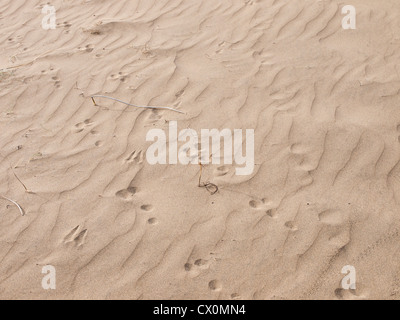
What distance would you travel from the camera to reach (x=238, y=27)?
189 inches

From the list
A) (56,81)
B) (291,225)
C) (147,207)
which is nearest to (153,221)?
(147,207)

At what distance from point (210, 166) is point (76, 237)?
1.10 meters

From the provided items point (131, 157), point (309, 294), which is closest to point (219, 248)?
point (309, 294)

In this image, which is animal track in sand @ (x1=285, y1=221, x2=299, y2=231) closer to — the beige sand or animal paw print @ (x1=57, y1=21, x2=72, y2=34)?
the beige sand

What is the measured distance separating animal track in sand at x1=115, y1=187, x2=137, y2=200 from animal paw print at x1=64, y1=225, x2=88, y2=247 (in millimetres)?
360

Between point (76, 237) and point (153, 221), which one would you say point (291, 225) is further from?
point (76, 237)

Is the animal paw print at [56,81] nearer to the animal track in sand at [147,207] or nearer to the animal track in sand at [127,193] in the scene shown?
the animal track in sand at [127,193]

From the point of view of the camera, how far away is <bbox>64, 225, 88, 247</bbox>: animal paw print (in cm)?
280

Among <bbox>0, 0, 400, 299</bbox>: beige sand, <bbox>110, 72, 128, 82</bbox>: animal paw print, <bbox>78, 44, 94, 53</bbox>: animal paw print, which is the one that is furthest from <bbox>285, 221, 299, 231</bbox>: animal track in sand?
<bbox>78, 44, 94, 53</bbox>: animal paw print

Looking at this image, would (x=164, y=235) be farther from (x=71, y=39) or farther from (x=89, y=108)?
(x=71, y=39)

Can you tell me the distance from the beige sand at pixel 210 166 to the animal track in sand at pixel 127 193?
0.01 metres

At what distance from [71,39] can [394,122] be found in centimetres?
367

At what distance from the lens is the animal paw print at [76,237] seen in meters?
2.80
